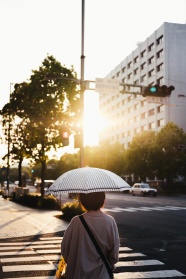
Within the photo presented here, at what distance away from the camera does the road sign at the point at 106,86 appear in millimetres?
14062

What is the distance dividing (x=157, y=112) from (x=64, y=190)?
2762 inches

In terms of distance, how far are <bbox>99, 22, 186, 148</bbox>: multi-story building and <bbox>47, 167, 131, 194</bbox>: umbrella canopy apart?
59919mm

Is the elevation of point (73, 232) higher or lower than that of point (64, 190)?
lower

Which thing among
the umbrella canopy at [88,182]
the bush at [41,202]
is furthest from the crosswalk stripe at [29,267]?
the bush at [41,202]

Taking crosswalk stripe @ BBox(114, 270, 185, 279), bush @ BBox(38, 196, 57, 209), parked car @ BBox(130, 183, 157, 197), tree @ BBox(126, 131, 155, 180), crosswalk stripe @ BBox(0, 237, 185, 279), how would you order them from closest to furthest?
1. crosswalk stripe @ BBox(114, 270, 185, 279)
2. crosswalk stripe @ BBox(0, 237, 185, 279)
3. bush @ BBox(38, 196, 57, 209)
4. parked car @ BBox(130, 183, 157, 197)
5. tree @ BBox(126, 131, 155, 180)

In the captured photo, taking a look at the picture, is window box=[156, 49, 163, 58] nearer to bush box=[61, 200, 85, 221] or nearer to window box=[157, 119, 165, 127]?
window box=[157, 119, 165, 127]

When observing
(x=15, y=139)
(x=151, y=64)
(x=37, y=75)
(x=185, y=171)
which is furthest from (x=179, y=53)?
(x=37, y=75)

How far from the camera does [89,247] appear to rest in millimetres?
3299

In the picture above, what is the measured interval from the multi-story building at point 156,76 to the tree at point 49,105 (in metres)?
40.8

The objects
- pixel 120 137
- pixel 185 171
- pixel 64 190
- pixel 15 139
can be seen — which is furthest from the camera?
pixel 120 137

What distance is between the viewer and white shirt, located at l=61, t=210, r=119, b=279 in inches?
128

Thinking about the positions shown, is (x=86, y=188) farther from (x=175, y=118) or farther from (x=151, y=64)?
(x=151, y=64)

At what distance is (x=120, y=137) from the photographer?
92.8 metres

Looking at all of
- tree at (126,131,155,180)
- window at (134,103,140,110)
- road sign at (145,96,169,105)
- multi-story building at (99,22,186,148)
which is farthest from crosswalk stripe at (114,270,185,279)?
window at (134,103,140,110)
